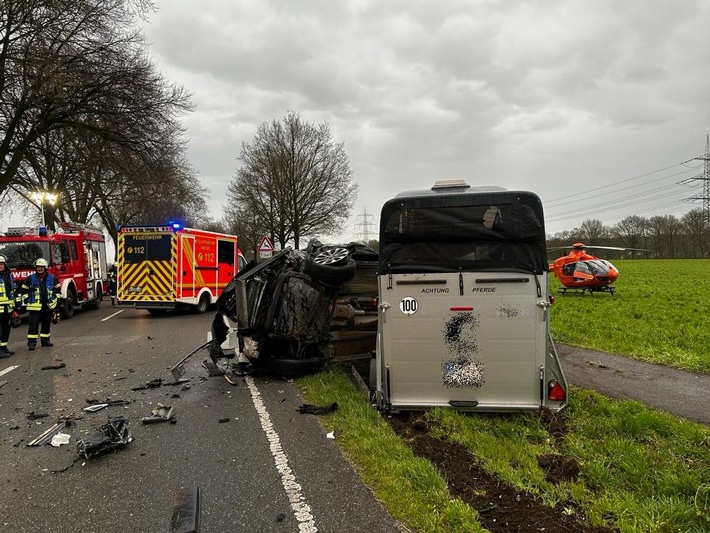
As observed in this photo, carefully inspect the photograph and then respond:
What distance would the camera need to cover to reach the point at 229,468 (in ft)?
12.8

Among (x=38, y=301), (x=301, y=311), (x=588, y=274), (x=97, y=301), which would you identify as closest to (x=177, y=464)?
(x=301, y=311)

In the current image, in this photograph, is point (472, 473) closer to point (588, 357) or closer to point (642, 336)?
point (588, 357)

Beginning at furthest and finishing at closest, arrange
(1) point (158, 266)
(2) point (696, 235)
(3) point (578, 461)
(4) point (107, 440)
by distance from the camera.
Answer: (2) point (696, 235) < (1) point (158, 266) < (4) point (107, 440) < (3) point (578, 461)

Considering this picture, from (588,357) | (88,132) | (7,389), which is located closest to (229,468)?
(7,389)

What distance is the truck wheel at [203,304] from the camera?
16047 millimetres

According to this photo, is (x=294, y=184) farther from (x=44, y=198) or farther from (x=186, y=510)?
(x=186, y=510)

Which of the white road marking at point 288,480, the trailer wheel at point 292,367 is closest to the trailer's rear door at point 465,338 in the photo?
the white road marking at point 288,480

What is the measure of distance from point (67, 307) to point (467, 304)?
1495 centimetres

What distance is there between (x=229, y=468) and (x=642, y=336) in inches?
367

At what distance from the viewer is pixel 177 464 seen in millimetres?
3990

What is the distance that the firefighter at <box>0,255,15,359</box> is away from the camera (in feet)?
29.7

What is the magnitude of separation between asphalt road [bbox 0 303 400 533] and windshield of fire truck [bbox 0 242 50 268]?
28.3 ft

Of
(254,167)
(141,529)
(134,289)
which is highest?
(254,167)

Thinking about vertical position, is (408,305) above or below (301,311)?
above
